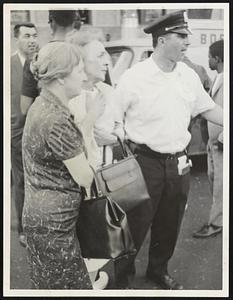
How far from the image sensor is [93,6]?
236cm

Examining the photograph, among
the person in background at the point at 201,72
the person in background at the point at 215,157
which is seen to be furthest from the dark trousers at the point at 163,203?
the person in background at the point at 201,72

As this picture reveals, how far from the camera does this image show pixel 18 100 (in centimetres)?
235

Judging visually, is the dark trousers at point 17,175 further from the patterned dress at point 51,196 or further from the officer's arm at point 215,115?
the officer's arm at point 215,115

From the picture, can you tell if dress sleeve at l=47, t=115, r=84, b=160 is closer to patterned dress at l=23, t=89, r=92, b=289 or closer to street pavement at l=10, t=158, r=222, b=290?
patterned dress at l=23, t=89, r=92, b=289

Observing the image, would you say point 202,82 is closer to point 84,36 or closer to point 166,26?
point 166,26

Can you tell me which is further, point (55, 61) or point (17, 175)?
point (17, 175)

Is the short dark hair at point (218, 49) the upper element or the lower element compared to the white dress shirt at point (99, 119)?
upper

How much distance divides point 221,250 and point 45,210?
0.80 meters

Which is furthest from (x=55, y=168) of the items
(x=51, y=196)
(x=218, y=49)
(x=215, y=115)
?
(x=218, y=49)

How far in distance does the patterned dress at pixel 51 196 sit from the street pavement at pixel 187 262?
0.08 meters

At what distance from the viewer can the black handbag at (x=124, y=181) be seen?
91.0 inches

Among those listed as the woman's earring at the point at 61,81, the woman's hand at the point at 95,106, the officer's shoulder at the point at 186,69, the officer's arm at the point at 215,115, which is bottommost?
the officer's arm at the point at 215,115

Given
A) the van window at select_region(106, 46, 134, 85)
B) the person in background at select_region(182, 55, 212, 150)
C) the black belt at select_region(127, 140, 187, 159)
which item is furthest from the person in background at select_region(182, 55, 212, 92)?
the black belt at select_region(127, 140, 187, 159)

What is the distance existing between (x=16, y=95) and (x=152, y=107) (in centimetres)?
60
